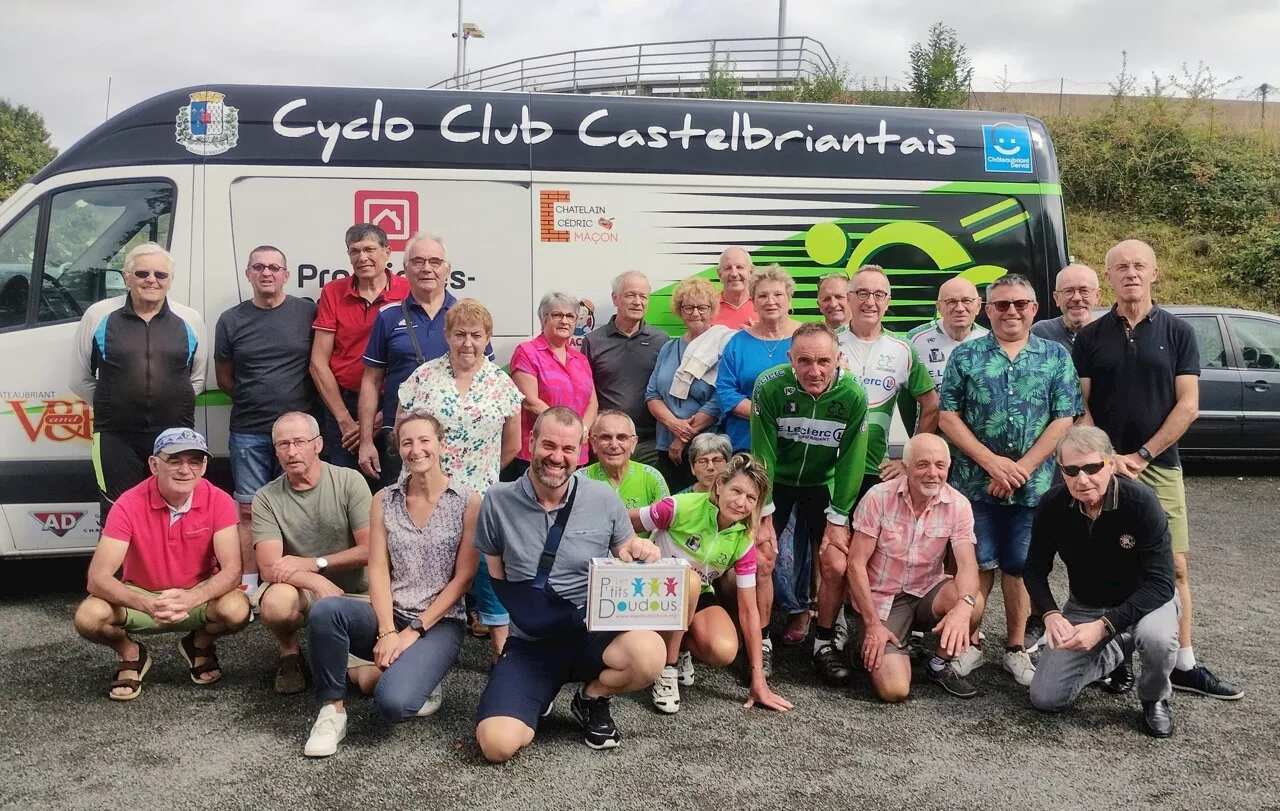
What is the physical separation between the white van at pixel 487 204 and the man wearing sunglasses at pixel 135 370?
1.40 feet

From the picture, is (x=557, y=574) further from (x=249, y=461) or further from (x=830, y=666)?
(x=249, y=461)

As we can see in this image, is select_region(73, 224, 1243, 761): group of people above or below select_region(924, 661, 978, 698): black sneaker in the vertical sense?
above

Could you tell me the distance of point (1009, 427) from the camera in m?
4.28

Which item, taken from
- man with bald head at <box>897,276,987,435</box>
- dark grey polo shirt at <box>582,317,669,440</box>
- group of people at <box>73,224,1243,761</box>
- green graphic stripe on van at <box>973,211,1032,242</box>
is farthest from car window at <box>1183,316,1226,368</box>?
dark grey polo shirt at <box>582,317,669,440</box>

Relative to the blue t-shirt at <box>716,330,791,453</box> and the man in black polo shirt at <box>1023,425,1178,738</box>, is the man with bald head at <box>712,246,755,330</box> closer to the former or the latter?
the blue t-shirt at <box>716,330,791,453</box>

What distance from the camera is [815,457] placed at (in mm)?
4352

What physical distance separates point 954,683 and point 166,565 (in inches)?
131

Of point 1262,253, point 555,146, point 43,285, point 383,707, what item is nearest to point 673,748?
point 383,707

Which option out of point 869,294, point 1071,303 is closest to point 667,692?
point 869,294

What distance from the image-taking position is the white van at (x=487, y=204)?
15.9ft

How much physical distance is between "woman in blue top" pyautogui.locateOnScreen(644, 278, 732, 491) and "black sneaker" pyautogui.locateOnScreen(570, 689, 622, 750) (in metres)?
1.53

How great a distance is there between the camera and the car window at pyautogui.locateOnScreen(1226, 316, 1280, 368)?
866cm

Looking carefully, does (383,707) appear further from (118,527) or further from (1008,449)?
(1008,449)

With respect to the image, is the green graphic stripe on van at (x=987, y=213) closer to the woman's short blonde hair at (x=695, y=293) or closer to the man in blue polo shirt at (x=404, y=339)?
the woman's short blonde hair at (x=695, y=293)
